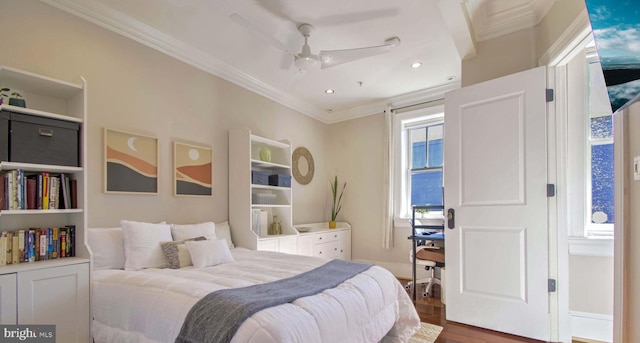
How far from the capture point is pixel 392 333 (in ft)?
7.77

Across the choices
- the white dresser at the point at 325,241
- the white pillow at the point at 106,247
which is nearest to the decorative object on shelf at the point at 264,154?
the white dresser at the point at 325,241

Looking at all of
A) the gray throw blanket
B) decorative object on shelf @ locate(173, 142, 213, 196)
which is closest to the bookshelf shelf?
decorative object on shelf @ locate(173, 142, 213, 196)

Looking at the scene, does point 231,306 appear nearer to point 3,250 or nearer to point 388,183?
point 3,250

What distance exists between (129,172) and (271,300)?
6.48ft

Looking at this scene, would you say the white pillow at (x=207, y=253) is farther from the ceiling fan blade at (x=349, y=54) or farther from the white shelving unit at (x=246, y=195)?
the ceiling fan blade at (x=349, y=54)

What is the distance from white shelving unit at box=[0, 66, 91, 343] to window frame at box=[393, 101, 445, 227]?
12.5ft

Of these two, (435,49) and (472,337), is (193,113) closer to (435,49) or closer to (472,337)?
(435,49)

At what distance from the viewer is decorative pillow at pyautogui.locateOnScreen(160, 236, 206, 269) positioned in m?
2.43

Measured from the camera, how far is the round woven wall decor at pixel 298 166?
471 cm

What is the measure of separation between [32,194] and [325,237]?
3342mm

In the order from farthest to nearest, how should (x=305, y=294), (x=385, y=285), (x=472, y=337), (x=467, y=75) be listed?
(x=467, y=75) < (x=472, y=337) < (x=385, y=285) < (x=305, y=294)

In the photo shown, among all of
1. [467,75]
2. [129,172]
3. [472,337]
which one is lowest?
[472,337]

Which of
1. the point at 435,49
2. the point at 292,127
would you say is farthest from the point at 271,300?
the point at 292,127

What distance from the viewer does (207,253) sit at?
97.3 inches
